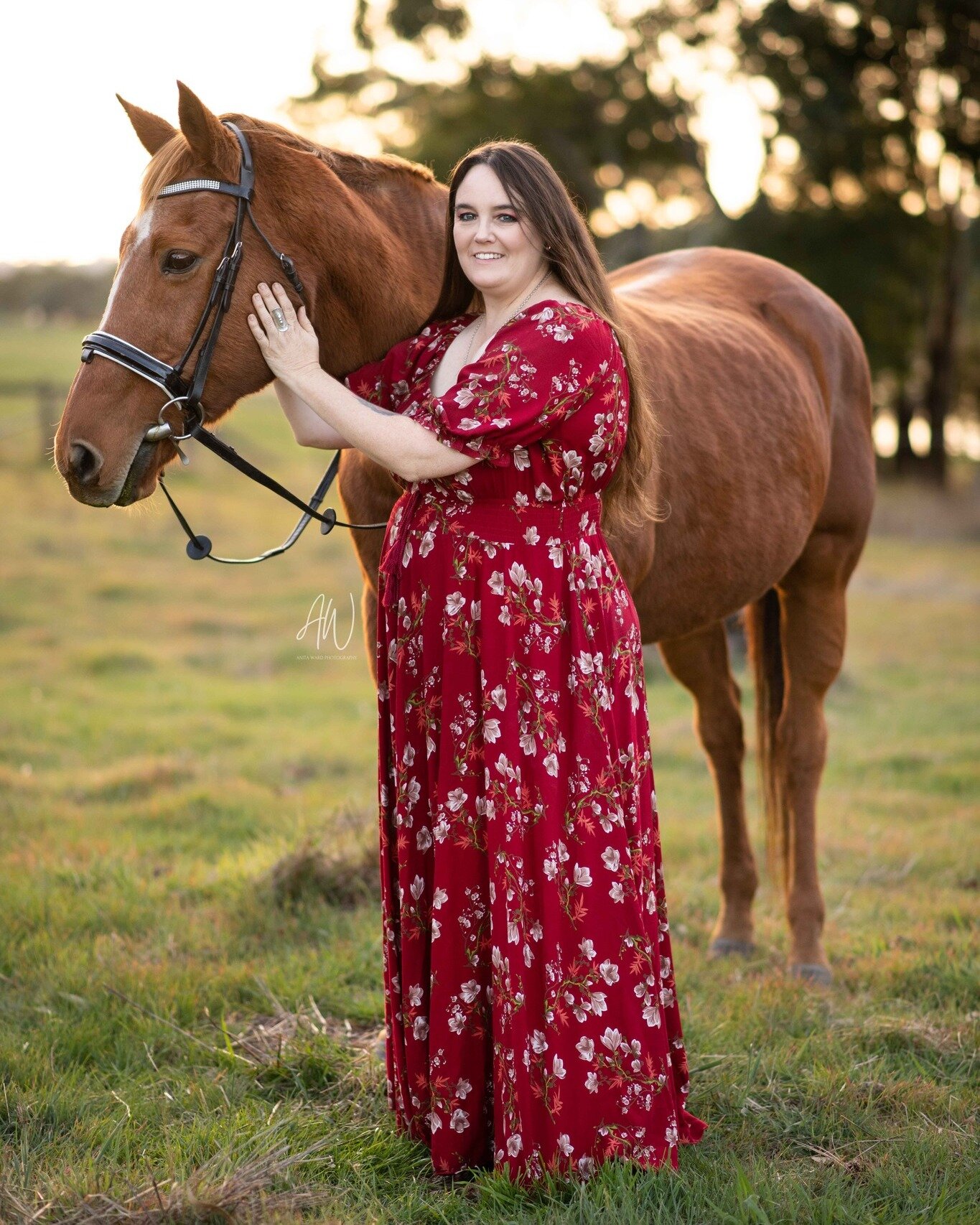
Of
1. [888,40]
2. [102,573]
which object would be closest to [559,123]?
[888,40]

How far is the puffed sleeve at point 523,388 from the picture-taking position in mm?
2248

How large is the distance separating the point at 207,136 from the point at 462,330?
670 millimetres

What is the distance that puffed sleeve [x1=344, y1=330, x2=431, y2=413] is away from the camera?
8.93 feet

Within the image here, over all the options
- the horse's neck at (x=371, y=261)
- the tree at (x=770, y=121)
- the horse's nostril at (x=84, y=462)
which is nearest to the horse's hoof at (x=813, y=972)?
the horse's neck at (x=371, y=261)

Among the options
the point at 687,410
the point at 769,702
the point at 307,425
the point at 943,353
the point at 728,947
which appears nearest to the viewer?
the point at 307,425

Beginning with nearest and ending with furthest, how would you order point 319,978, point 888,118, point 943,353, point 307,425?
point 307,425 → point 319,978 → point 888,118 → point 943,353

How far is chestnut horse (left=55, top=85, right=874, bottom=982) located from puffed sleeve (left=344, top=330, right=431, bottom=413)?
8cm

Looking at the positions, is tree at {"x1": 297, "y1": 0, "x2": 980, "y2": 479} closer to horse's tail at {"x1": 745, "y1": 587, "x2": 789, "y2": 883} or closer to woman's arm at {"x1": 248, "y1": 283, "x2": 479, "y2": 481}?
horse's tail at {"x1": 745, "y1": 587, "x2": 789, "y2": 883}

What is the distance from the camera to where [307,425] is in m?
2.80

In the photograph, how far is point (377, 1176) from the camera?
2.53 m

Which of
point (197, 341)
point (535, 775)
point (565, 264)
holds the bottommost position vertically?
point (535, 775)

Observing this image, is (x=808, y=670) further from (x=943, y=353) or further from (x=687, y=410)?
(x=943, y=353)

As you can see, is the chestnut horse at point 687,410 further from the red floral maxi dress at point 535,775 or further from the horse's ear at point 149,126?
the red floral maxi dress at point 535,775

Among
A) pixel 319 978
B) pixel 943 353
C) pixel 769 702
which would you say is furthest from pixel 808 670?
pixel 943 353
